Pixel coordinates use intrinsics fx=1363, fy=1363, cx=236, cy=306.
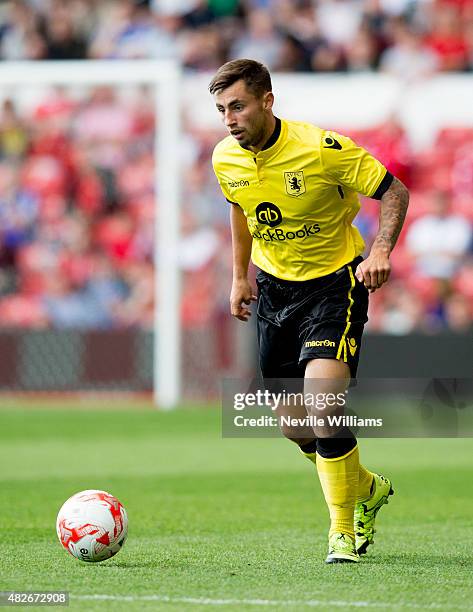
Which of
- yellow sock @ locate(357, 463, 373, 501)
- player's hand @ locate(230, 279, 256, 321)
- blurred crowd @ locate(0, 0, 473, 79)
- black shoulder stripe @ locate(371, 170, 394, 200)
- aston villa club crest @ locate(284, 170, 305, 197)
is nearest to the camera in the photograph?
black shoulder stripe @ locate(371, 170, 394, 200)

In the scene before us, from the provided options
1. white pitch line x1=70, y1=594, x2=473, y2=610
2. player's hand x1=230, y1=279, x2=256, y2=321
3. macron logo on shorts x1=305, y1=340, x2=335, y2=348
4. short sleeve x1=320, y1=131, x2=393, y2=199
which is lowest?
white pitch line x1=70, y1=594, x2=473, y2=610

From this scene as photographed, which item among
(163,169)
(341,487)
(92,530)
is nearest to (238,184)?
(341,487)

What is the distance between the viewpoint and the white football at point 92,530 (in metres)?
5.79

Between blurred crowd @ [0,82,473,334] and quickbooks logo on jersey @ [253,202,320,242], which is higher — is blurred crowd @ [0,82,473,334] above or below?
below

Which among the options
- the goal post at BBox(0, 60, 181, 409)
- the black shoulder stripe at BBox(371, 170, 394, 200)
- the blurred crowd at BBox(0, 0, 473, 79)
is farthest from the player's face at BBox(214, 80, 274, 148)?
the blurred crowd at BBox(0, 0, 473, 79)

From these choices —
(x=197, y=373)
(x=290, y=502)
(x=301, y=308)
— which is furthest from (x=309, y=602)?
(x=197, y=373)

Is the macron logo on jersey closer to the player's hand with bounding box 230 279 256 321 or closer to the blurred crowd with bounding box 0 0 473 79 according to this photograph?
the player's hand with bounding box 230 279 256 321

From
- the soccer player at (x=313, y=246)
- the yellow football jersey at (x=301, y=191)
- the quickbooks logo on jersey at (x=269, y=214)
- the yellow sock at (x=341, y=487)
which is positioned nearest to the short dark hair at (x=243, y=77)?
the soccer player at (x=313, y=246)

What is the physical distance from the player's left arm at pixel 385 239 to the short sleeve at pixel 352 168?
2.2 inches

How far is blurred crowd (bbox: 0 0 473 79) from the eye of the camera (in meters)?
18.2

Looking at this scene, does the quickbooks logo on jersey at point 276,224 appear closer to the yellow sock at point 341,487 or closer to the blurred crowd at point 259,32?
the yellow sock at point 341,487

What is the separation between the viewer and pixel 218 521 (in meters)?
7.52

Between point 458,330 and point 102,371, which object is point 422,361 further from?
point 102,371

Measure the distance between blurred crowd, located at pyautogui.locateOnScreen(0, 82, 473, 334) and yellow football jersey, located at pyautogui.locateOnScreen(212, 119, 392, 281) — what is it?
8909 millimetres
